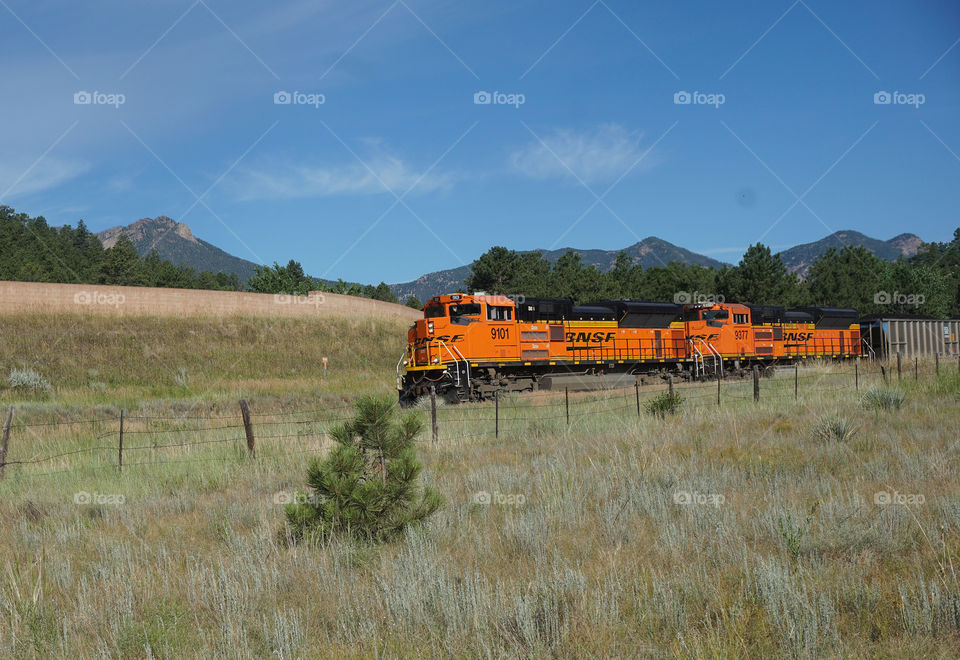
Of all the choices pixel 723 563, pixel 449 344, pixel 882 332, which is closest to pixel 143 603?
pixel 723 563

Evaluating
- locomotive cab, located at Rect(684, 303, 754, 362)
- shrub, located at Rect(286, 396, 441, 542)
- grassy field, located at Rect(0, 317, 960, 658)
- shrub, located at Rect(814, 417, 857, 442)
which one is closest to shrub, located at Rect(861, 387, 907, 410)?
grassy field, located at Rect(0, 317, 960, 658)

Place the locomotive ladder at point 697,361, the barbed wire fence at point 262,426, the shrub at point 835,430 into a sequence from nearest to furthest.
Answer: the shrub at point 835,430 → the barbed wire fence at point 262,426 → the locomotive ladder at point 697,361

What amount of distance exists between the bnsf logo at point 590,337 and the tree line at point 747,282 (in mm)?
18768

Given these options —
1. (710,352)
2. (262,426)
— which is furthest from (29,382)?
(710,352)

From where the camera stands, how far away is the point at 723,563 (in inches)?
209

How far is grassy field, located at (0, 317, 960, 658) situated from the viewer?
4.23 metres

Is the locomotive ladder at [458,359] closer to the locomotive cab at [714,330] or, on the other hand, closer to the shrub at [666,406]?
the shrub at [666,406]

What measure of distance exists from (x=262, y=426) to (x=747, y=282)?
166ft

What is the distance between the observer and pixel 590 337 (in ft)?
90.9

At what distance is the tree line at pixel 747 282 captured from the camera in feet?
188

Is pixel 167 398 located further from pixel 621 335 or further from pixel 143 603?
pixel 143 603

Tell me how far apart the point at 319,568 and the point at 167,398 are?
24.6 meters

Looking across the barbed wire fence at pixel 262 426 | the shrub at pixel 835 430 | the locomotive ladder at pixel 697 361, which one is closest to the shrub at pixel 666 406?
the barbed wire fence at pixel 262 426

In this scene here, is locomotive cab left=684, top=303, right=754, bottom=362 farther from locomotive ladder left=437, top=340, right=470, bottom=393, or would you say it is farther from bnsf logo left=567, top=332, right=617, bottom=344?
locomotive ladder left=437, top=340, right=470, bottom=393
